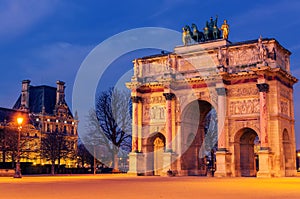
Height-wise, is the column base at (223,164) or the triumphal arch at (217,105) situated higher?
the triumphal arch at (217,105)

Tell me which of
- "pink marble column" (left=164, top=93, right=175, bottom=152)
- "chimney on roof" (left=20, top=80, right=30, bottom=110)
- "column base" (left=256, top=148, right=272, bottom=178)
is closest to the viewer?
"column base" (left=256, top=148, right=272, bottom=178)

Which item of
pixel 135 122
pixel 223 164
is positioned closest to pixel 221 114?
pixel 223 164

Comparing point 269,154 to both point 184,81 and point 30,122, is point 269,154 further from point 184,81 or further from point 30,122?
point 30,122

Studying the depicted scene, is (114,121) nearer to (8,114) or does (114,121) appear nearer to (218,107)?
(218,107)

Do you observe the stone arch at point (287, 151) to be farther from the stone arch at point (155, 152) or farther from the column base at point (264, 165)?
the stone arch at point (155, 152)

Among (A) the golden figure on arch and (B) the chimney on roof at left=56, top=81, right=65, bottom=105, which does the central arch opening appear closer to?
(A) the golden figure on arch

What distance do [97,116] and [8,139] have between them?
15877 millimetres

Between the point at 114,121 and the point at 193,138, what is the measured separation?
38.1ft

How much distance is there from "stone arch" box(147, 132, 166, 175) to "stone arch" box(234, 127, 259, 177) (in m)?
7.41

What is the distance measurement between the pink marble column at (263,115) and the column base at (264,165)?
17.8 inches

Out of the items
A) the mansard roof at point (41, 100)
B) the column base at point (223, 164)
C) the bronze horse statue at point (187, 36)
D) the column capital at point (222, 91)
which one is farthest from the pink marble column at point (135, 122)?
the mansard roof at point (41, 100)

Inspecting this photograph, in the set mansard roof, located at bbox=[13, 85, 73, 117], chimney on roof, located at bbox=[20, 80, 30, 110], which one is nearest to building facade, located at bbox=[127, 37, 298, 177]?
chimney on roof, located at bbox=[20, 80, 30, 110]

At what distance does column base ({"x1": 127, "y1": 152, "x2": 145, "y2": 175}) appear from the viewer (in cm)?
4112

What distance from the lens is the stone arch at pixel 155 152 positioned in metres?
42.0
